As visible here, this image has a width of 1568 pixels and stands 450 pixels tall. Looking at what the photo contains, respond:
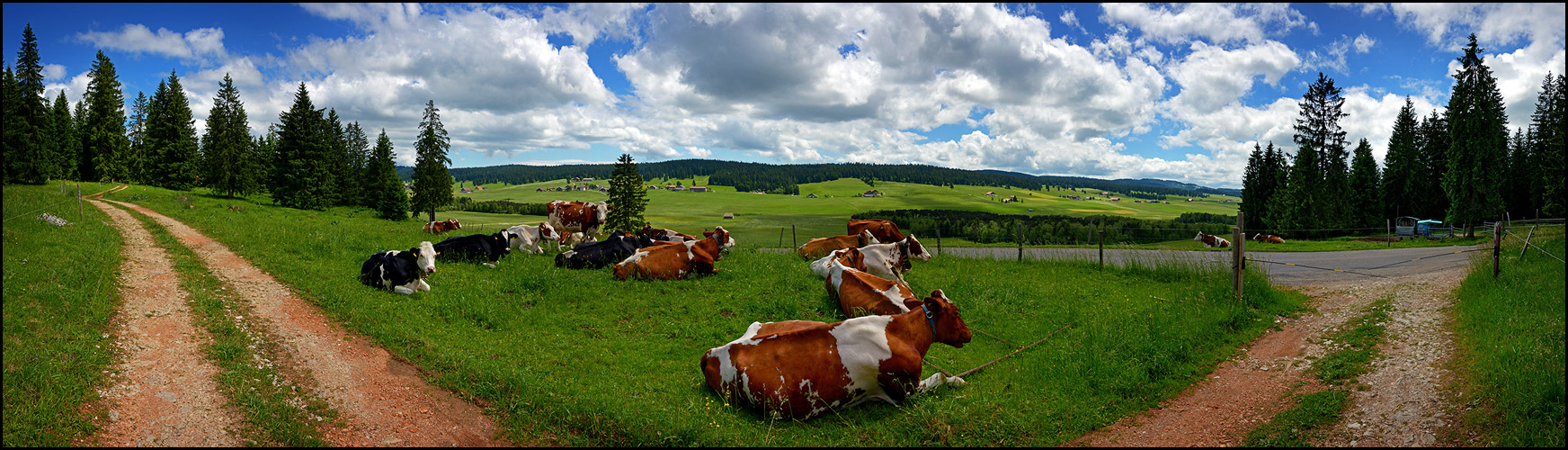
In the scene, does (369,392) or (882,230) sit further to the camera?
(882,230)

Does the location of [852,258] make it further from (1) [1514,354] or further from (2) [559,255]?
(1) [1514,354]

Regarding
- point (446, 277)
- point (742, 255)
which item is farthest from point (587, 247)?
point (742, 255)

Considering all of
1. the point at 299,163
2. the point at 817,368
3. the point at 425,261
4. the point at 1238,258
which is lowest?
the point at 817,368

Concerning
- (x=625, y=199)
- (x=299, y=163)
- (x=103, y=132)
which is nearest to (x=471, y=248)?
(x=625, y=199)

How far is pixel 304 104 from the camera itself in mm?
38469

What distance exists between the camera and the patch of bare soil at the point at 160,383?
4.64 m

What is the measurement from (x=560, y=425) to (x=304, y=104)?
45646 millimetres

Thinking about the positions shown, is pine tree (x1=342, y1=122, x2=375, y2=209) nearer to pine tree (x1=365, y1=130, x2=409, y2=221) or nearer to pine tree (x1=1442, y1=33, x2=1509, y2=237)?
pine tree (x1=365, y1=130, x2=409, y2=221)

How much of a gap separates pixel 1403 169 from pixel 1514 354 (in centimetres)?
6423

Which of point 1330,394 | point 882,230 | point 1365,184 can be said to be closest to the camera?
point 1330,394

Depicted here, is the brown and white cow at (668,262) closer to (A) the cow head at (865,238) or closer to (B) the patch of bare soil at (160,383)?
(A) the cow head at (865,238)

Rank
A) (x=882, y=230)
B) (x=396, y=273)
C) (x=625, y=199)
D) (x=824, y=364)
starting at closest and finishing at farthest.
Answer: (x=824, y=364) < (x=396, y=273) < (x=882, y=230) < (x=625, y=199)

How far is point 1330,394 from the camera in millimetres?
6156

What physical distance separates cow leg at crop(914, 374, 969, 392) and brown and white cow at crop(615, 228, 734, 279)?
6919 millimetres
